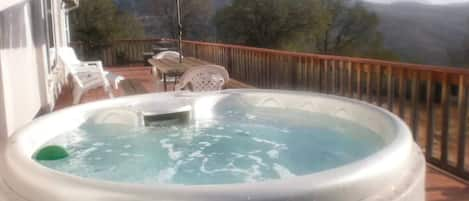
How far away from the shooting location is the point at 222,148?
3730 millimetres

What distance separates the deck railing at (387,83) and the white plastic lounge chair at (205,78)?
41.9 inches

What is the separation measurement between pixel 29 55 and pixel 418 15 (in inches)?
1129

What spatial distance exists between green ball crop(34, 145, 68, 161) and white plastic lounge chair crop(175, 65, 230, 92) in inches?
94.9

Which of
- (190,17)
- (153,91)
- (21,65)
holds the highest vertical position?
(190,17)

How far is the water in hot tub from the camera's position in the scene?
3064mm

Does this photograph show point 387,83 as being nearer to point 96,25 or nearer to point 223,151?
point 223,151

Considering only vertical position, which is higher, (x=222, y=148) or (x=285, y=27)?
(x=285, y=27)

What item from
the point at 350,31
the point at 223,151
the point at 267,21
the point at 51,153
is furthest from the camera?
the point at 350,31

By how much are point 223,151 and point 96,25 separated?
17583 mm

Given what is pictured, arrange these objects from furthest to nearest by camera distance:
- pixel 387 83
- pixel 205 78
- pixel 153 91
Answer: pixel 153 91, pixel 205 78, pixel 387 83

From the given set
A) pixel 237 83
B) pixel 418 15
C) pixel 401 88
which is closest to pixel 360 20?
pixel 418 15

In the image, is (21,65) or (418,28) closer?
(21,65)

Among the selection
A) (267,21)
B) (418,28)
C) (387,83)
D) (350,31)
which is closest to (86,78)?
(387,83)

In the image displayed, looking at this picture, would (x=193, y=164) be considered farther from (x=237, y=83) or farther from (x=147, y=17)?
(x=147, y=17)
